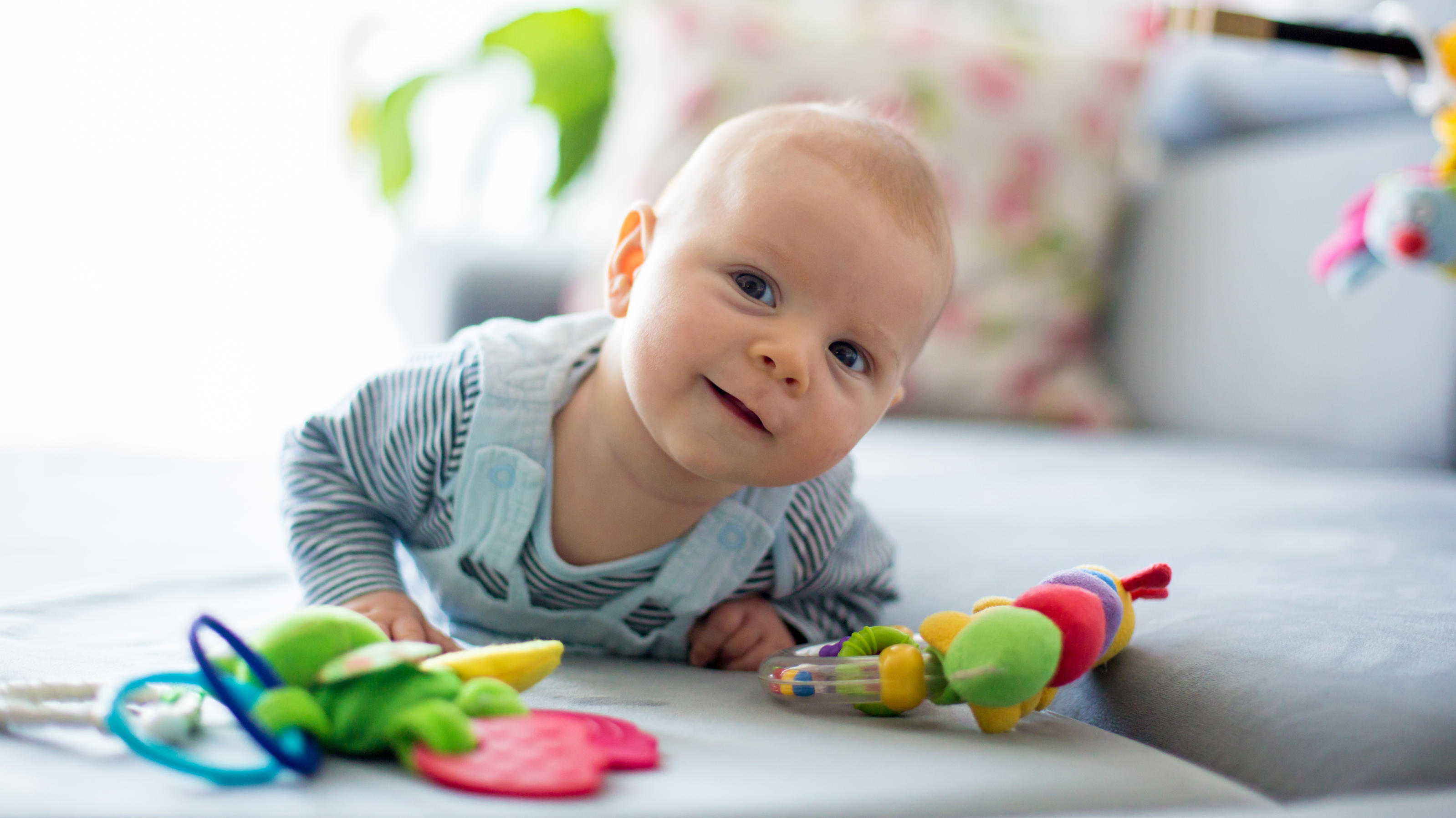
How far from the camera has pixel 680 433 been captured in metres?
0.68

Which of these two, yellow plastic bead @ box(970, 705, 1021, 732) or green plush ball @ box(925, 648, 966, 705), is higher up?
green plush ball @ box(925, 648, 966, 705)

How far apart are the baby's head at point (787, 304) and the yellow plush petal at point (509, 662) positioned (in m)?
0.15

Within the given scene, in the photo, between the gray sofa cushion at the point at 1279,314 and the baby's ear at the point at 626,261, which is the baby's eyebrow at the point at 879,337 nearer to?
the baby's ear at the point at 626,261

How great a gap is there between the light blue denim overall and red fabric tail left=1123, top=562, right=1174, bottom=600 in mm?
240

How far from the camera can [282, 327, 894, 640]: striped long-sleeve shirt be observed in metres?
0.78

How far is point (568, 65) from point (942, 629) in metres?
1.88

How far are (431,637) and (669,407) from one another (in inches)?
8.5

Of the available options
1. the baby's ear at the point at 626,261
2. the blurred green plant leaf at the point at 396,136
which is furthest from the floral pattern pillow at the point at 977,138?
the baby's ear at the point at 626,261

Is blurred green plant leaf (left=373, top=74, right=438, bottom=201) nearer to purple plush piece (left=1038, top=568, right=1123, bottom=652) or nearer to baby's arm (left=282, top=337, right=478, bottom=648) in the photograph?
baby's arm (left=282, top=337, right=478, bottom=648)

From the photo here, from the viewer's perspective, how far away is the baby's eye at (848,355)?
0.69m

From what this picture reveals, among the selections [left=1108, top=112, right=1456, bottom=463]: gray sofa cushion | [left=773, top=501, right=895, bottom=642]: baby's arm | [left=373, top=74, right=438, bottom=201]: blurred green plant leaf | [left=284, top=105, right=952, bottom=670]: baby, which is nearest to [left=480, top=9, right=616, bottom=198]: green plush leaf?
[left=373, top=74, right=438, bottom=201]: blurred green plant leaf

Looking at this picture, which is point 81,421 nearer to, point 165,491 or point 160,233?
point 160,233

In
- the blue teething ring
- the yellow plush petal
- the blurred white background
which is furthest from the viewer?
the blurred white background

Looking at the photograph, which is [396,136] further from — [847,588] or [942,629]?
[942,629]
